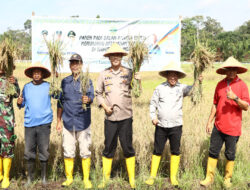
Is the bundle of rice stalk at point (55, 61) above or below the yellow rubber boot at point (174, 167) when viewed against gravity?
above

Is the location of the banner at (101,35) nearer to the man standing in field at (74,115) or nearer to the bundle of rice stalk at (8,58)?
the bundle of rice stalk at (8,58)

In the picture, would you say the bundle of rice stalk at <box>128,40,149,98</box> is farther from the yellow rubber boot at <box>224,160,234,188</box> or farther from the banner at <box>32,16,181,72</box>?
the banner at <box>32,16,181,72</box>

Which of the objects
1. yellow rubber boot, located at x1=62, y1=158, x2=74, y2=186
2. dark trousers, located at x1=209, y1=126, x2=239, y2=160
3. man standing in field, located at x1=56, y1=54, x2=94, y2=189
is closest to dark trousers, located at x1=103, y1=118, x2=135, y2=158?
man standing in field, located at x1=56, y1=54, x2=94, y2=189

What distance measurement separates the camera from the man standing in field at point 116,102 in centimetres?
338

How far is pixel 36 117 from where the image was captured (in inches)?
134

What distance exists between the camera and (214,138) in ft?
11.5

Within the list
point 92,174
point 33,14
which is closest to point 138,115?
point 92,174

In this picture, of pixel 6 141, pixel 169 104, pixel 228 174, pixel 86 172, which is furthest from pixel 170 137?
pixel 6 141

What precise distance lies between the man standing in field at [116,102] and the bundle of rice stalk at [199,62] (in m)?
0.86

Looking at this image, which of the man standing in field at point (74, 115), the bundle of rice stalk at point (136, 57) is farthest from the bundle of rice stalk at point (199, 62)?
the man standing in field at point (74, 115)

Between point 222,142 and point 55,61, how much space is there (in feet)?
8.27

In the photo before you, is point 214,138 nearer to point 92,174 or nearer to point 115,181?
point 115,181

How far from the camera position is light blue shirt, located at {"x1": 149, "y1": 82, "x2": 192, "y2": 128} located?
3.38 metres

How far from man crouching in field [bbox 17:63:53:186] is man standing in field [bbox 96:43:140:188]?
73 centimetres
